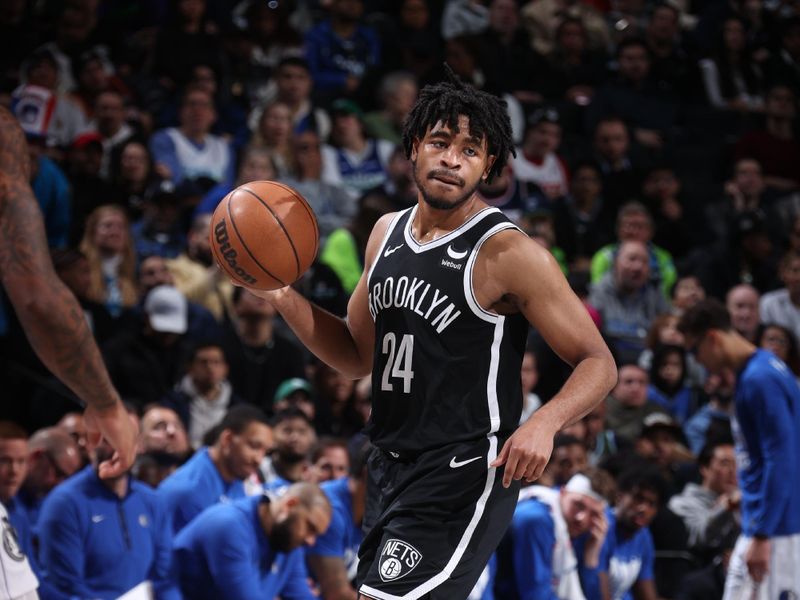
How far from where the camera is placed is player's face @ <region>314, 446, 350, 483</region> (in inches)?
275

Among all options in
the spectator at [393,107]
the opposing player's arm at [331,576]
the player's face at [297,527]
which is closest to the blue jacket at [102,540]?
the player's face at [297,527]

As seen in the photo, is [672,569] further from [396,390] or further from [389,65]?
[389,65]

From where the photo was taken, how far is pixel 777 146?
1173 centimetres

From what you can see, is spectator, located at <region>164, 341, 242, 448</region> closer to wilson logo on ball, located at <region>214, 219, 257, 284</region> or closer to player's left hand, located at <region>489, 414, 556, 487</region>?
wilson logo on ball, located at <region>214, 219, 257, 284</region>

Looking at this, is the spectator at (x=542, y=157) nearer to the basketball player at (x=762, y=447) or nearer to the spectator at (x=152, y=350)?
the spectator at (x=152, y=350)

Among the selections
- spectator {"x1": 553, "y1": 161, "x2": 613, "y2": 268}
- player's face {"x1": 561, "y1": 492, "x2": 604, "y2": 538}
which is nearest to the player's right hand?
player's face {"x1": 561, "y1": 492, "x2": 604, "y2": 538}

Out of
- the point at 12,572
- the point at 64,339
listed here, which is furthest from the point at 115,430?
the point at 12,572

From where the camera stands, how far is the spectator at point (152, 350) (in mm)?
7461

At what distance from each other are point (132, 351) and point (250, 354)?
79cm

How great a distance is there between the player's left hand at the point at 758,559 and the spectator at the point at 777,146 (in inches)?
235

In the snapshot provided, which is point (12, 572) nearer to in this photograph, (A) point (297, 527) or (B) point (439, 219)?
(B) point (439, 219)

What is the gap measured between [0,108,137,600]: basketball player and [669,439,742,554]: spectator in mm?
4947

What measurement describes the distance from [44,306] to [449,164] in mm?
1196

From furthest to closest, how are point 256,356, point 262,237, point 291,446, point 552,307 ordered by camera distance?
point 256,356
point 291,446
point 262,237
point 552,307
